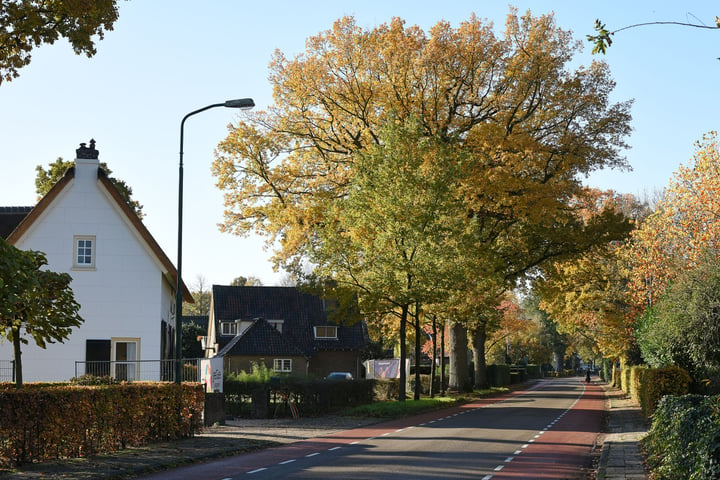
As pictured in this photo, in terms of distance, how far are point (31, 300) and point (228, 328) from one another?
5193cm

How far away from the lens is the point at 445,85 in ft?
123

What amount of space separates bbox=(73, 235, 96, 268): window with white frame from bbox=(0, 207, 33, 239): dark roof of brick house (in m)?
4.50

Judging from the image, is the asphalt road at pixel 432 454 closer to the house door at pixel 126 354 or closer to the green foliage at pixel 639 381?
the green foliage at pixel 639 381

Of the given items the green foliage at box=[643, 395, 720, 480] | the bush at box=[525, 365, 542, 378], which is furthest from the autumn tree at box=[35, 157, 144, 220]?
the bush at box=[525, 365, 542, 378]

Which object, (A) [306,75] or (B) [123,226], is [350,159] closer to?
(A) [306,75]

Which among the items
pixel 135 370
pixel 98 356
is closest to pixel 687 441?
pixel 135 370

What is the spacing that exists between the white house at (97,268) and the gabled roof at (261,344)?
72.4 ft

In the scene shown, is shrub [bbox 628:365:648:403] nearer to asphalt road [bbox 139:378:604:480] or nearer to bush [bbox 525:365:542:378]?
asphalt road [bbox 139:378:604:480]

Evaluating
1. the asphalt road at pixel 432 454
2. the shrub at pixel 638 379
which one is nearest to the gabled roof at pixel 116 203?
the asphalt road at pixel 432 454

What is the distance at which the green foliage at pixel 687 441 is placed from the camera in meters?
8.99

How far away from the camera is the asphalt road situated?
14633 millimetres

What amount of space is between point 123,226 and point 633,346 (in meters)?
32.7

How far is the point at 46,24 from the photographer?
15.6 meters

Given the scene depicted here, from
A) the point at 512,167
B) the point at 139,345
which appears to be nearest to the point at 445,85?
the point at 512,167
